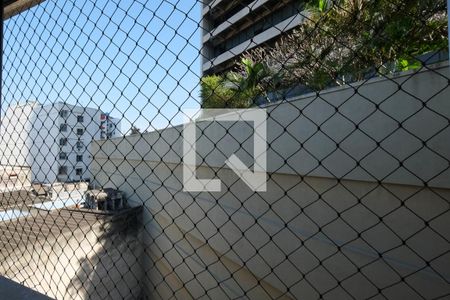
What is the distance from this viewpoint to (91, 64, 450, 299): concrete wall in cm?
155

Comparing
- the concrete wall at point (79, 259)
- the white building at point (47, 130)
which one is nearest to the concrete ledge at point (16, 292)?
the white building at point (47, 130)

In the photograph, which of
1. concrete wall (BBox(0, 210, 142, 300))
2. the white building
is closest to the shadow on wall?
concrete wall (BBox(0, 210, 142, 300))

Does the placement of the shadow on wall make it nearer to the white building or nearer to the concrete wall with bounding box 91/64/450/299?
the white building

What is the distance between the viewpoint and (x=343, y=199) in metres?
2.03

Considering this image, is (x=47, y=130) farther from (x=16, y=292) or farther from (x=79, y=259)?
(x=79, y=259)

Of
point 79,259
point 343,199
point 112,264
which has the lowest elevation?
point 112,264

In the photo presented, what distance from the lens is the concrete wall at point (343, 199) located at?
1.55 metres

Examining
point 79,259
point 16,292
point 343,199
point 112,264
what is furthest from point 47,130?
point 112,264

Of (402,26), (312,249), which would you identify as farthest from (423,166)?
(402,26)

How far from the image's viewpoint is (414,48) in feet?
10.3

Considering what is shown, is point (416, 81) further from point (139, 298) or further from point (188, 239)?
point (139, 298)

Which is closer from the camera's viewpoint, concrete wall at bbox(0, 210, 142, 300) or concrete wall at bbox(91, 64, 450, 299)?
concrete wall at bbox(91, 64, 450, 299)

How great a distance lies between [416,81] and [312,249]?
55.4 inches

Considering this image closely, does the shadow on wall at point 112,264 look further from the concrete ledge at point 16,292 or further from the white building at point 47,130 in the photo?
the concrete ledge at point 16,292
